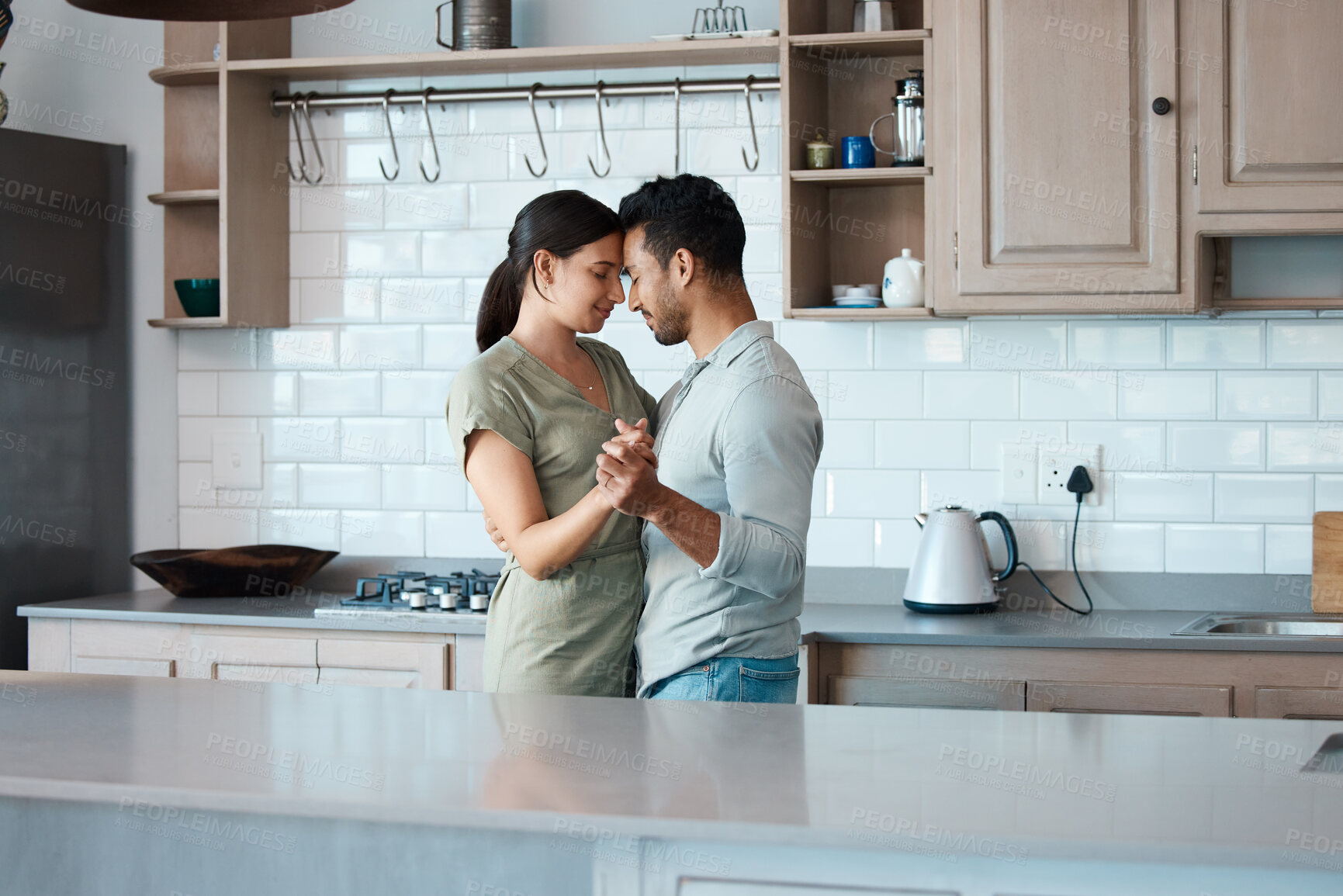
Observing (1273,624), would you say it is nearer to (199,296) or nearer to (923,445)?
(923,445)

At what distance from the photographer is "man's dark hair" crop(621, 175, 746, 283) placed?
1.89 meters

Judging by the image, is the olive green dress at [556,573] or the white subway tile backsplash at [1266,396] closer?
the olive green dress at [556,573]

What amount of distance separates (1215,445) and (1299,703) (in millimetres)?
733

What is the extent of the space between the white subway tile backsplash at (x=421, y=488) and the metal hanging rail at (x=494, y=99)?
2.60 ft

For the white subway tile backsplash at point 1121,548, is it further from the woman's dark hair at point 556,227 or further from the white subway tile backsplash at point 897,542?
the woman's dark hair at point 556,227

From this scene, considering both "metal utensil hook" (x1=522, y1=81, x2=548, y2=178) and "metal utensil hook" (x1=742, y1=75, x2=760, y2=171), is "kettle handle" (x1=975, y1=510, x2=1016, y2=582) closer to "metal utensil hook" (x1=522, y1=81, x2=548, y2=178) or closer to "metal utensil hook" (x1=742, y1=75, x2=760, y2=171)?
"metal utensil hook" (x1=742, y1=75, x2=760, y2=171)

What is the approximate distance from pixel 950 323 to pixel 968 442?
0.31 m

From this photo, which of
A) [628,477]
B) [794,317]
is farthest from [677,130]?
[628,477]

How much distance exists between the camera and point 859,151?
3.14 metres

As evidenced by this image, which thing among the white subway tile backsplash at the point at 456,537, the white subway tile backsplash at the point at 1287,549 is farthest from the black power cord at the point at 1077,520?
the white subway tile backsplash at the point at 456,537

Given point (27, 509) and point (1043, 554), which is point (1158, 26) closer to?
point (1043, 554)

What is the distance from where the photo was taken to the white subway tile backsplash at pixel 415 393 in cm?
352

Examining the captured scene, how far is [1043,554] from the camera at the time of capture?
3.24 meters

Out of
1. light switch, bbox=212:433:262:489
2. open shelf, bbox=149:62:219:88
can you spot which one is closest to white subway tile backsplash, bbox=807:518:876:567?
light switch, bbox=212:433:262:489
